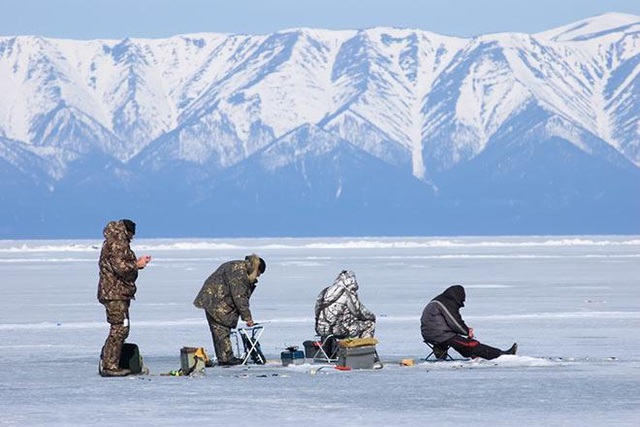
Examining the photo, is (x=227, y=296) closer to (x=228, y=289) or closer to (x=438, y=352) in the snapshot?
(x=228, y=289)

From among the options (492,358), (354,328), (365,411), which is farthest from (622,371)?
(365,411)

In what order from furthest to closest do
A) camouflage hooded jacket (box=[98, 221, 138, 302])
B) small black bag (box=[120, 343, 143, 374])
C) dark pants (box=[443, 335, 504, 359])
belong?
1. dark pants (box=[443, 335, 504, 359])
2. small black bag (box=[120, 343, 143, 374])
3. camouflage hooded jacket (box=[98, 221, 138, 302])

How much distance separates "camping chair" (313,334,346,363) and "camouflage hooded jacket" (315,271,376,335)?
16cm

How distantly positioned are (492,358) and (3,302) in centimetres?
1664

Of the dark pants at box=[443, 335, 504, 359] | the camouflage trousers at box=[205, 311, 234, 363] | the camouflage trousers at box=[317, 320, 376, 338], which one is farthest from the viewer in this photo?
the dark pants at box=[443, 335, 504, 359]

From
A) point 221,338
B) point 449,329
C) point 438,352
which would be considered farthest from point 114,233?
point 438,352

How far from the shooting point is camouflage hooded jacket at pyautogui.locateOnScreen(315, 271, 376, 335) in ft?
62.8

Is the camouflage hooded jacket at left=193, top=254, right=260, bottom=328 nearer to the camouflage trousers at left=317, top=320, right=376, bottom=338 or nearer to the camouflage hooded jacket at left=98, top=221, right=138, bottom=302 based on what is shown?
the camouflage trousers at left=317, top=320, right=376, bottom=338

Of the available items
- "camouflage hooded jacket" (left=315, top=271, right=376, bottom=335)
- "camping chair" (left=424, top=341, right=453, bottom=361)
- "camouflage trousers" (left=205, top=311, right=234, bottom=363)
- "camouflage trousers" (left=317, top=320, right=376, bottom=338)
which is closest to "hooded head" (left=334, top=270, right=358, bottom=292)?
"camouflage hooded jacket" (left=315, top=271, right=376, bottom=335)

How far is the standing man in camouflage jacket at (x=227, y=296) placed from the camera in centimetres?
1873

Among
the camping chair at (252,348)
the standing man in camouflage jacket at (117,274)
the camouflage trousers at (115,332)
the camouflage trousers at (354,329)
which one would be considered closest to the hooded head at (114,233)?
the standing man in camouflage jacket at (117,274)

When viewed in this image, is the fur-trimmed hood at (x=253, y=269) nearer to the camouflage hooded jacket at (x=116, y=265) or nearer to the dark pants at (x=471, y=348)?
the camouflage hooded jacket at (x=116, y=265)

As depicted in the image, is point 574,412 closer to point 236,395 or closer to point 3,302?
point 236,395

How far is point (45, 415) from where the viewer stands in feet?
48.5
